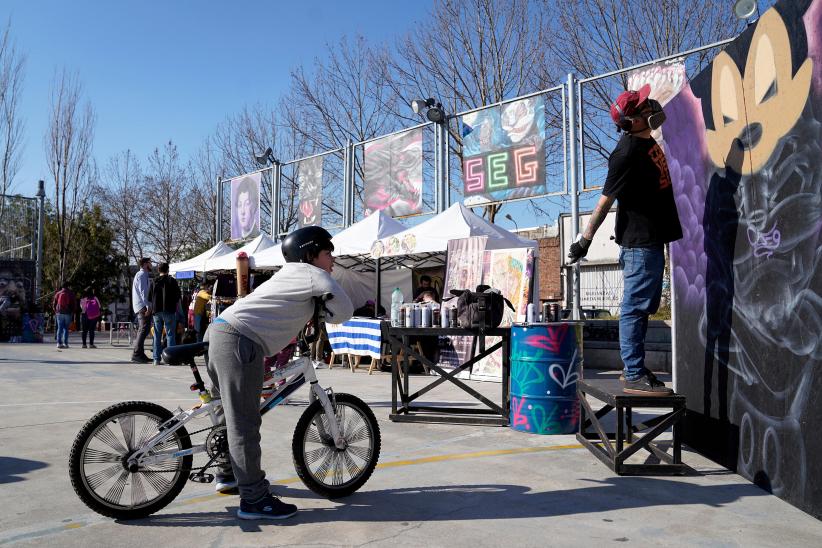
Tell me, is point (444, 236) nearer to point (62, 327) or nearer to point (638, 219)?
point (638, 219)

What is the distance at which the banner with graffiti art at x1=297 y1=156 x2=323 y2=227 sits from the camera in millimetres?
18938

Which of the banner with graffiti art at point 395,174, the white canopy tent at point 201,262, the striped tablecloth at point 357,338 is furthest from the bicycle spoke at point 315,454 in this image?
the white canopy tent at point 201,262

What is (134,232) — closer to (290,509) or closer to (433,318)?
(433,318)

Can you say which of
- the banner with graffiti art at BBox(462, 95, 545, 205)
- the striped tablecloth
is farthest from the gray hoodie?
the banner with graffiti art at BBox(462, 95, 545, 205)

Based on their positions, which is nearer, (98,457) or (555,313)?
(98,457)

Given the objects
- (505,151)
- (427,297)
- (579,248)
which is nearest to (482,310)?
(579,248)

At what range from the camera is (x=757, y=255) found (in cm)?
442

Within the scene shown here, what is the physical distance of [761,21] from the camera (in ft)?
14.4

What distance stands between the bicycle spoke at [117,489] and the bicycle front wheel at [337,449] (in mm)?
977

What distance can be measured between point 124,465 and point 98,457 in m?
0.15

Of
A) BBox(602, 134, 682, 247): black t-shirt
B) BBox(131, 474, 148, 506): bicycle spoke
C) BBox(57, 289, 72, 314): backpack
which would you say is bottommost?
BBox(131, 474, 148, 506): bicycle spoke

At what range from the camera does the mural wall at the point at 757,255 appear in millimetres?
3775

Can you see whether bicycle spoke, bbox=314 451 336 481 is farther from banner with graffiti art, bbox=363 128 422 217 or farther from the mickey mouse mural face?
banner with graffiti art, bbox=363 128 422 217

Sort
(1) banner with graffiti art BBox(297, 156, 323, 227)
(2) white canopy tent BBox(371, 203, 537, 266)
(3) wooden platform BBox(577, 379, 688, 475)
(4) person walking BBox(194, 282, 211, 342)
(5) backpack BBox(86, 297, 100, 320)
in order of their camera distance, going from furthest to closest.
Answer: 1. (1) banner with graffiti art BBox(297, 156, 323, 227)
2. (5) backpack BBox(86, 297, 100, 320)
3. (4) person walking BBox(194, 282, 211, 342)
4. (2) white canopy tent BBox(371, 203, 537, 266)
5. (3) wooden platform BBox(577, 379, 688, 475)
